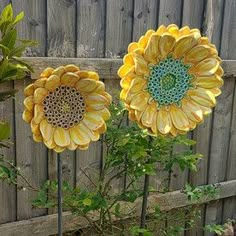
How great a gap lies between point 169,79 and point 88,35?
94 cm

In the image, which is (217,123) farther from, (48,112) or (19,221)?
(48,112)

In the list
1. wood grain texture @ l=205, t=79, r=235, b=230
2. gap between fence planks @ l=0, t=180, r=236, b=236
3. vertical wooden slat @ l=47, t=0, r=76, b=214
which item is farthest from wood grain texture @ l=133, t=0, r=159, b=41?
gap between fence planks @ l=0, t=180, r=236, b=236

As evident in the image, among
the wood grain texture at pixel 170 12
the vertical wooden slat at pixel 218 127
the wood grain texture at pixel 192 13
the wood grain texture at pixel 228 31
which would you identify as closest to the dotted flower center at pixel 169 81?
the wood grain texture at pixel 170 12

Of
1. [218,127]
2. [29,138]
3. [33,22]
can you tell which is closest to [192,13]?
[218,127]

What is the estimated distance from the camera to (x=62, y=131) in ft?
4.27

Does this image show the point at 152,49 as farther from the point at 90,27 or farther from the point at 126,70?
the point at 90,27

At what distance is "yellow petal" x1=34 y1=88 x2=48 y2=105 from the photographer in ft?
4.00

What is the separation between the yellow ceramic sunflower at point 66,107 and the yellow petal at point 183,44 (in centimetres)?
26

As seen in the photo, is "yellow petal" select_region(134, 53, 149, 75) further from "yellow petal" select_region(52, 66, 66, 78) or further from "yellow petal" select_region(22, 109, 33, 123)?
"yellow petal" select_region(22, 109, 33, 123)

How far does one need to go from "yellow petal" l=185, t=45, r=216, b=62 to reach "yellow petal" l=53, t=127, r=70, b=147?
0.46 meters

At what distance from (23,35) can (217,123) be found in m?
1.45

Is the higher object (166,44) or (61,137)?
(166,44)

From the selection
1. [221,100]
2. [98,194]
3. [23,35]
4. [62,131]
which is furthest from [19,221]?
[221,100]

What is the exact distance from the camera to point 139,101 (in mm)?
1322
